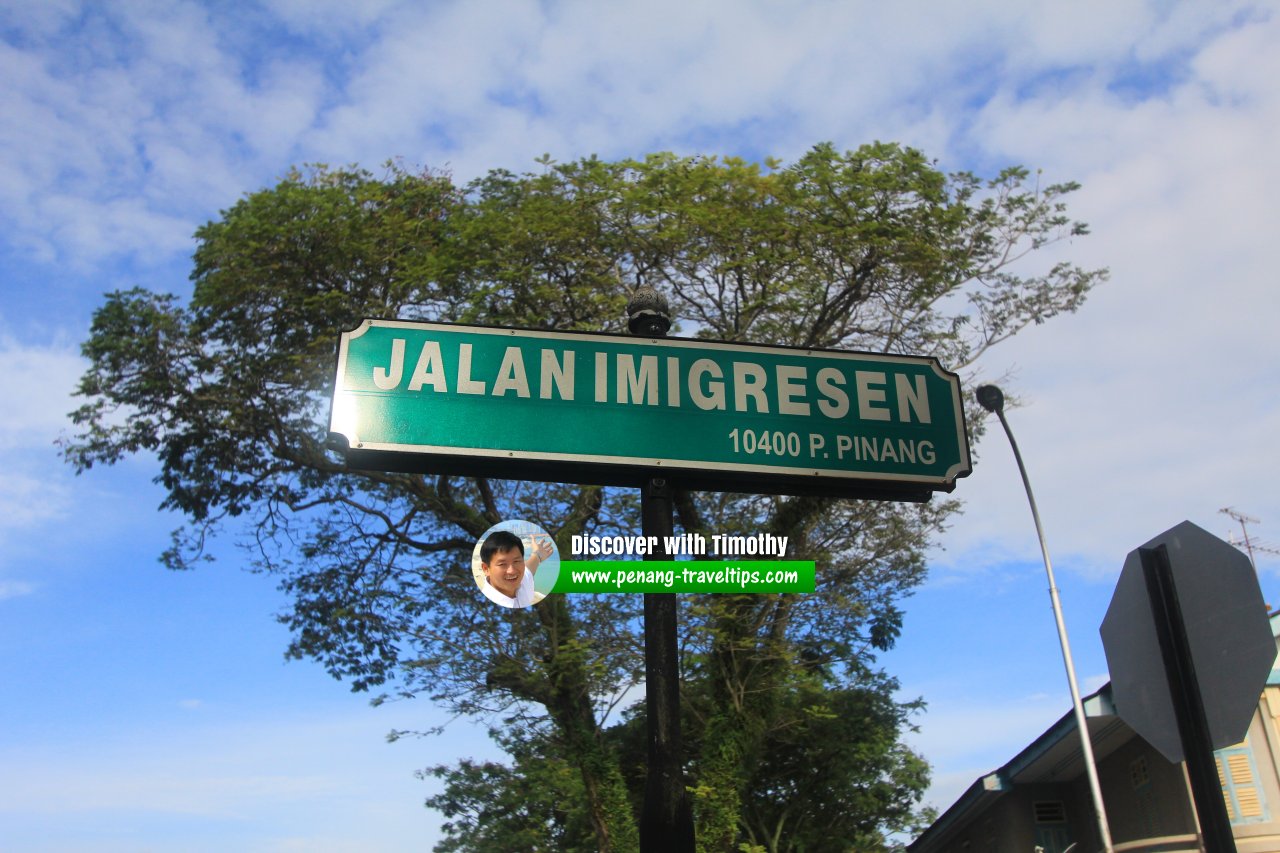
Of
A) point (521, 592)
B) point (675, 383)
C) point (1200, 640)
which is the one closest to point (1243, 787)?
point (1200, 640)

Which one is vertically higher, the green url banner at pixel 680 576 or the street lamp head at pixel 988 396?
the street lamp head at pixel 988 396

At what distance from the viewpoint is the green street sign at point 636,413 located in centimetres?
316

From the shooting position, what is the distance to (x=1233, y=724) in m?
2.65

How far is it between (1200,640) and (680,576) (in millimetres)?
1455

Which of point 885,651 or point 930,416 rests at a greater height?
point 885,651

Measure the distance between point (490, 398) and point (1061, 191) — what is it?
18.4m

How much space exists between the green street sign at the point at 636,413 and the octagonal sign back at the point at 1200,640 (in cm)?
64

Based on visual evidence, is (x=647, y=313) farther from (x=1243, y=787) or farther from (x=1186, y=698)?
(x=1243, y=787)

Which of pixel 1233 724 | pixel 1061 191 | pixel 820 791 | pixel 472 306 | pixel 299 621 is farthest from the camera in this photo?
pixel 820 791

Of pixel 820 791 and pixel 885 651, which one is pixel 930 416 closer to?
pixel 885 651

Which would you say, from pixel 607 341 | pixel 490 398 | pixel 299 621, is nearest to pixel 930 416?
pixel 607 341

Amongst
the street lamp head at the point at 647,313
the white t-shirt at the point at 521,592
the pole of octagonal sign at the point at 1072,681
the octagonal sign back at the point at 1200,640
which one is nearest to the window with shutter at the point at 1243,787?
the pole of octagonal sign at the point at 1072,681

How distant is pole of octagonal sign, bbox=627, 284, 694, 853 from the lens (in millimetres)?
3033

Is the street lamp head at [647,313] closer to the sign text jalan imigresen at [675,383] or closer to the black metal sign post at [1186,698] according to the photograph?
the sign text jalan imigresen at [675,383]
